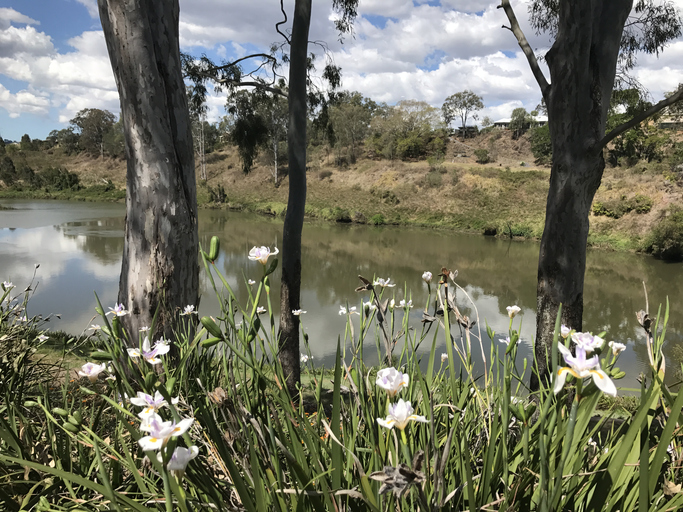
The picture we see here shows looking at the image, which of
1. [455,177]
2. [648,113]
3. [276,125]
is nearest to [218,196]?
[276,125]

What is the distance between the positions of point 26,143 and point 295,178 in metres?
48.8

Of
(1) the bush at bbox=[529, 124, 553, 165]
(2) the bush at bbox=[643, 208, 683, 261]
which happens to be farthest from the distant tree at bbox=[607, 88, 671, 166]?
(2) the bush at bbox=[643, 208, 683, 261]

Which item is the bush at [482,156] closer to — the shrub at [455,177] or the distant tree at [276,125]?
the shrub at [455,177]

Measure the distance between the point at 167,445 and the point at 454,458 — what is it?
441 millimetres

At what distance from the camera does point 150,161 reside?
1.88 meters

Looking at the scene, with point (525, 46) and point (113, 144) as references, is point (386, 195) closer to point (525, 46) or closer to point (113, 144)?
point (525, 46)

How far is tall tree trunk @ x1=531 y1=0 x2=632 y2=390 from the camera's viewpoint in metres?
2.70

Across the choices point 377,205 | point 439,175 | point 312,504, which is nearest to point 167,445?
point 312,504

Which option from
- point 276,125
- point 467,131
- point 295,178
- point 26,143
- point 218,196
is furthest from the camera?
point 26,143

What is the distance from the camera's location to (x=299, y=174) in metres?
3.69

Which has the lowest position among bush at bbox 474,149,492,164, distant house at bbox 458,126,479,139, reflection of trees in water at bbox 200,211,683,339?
Result: reflection of trees in water at bbox 200,211,683,339

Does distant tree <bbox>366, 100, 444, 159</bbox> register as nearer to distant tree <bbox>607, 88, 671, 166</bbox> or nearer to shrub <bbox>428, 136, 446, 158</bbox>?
shrub <bbox>428, 136, 446, 158</bbox>

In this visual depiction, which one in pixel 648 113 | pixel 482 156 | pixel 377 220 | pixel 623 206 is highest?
pixel 482 156

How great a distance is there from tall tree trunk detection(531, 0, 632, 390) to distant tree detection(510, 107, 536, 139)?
30.8m
